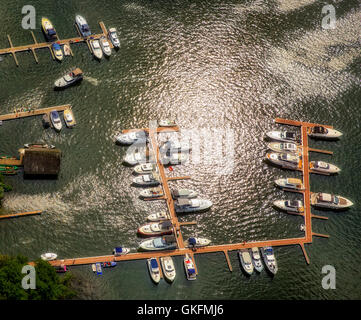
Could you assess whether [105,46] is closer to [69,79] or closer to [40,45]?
[69,79]

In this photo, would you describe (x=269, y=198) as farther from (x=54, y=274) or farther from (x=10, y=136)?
(x=10, y=136)

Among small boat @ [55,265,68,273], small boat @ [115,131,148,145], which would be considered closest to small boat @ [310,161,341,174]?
small boat @ [115,131,148,145]

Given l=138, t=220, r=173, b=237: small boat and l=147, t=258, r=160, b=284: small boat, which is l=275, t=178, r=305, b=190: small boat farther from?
l=147, t=258, r=160, b=284: small boat

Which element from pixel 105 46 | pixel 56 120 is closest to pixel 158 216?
pixel 56 120

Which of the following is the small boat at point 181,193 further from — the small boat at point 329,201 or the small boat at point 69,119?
the small boat at point 69,119

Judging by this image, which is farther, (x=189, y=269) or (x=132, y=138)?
(x=132, y=138)

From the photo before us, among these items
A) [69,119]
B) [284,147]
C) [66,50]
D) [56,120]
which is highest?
[66,50]

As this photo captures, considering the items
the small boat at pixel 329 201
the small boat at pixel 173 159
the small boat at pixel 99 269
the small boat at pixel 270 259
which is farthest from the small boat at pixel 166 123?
the small boat at pixel 329 201

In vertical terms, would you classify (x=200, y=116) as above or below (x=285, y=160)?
above
